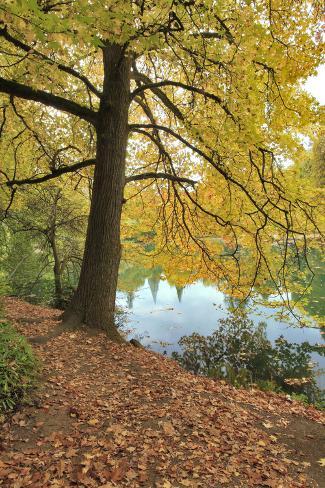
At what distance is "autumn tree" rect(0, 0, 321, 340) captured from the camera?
161 inches

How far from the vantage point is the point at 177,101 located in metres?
9.01

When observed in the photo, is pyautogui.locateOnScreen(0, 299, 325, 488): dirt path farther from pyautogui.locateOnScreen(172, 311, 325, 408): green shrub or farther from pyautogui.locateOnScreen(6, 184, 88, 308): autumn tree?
pyautogui.locateOnScreen(6, 184, 88, 308): autumn tree

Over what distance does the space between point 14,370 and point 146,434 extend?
162cm

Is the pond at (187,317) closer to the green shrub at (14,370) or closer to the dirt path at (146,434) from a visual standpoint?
the dirt path at (146,434)

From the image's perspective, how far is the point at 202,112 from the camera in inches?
251

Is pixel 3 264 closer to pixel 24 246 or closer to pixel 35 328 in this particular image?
pixel 24 246

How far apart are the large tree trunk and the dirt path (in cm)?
93

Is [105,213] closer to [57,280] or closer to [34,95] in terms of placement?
[34,95]

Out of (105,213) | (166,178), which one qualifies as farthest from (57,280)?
(166,178)

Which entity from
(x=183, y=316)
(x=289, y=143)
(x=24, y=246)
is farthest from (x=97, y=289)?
(x=183, y=316)

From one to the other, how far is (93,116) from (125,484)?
18.2 feet

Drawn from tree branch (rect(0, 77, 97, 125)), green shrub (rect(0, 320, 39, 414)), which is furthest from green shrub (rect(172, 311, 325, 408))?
tree branch (rect(0, 77, 97, 125))

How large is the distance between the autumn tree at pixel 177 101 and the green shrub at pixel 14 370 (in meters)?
1.98

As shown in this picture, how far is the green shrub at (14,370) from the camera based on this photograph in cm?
374
